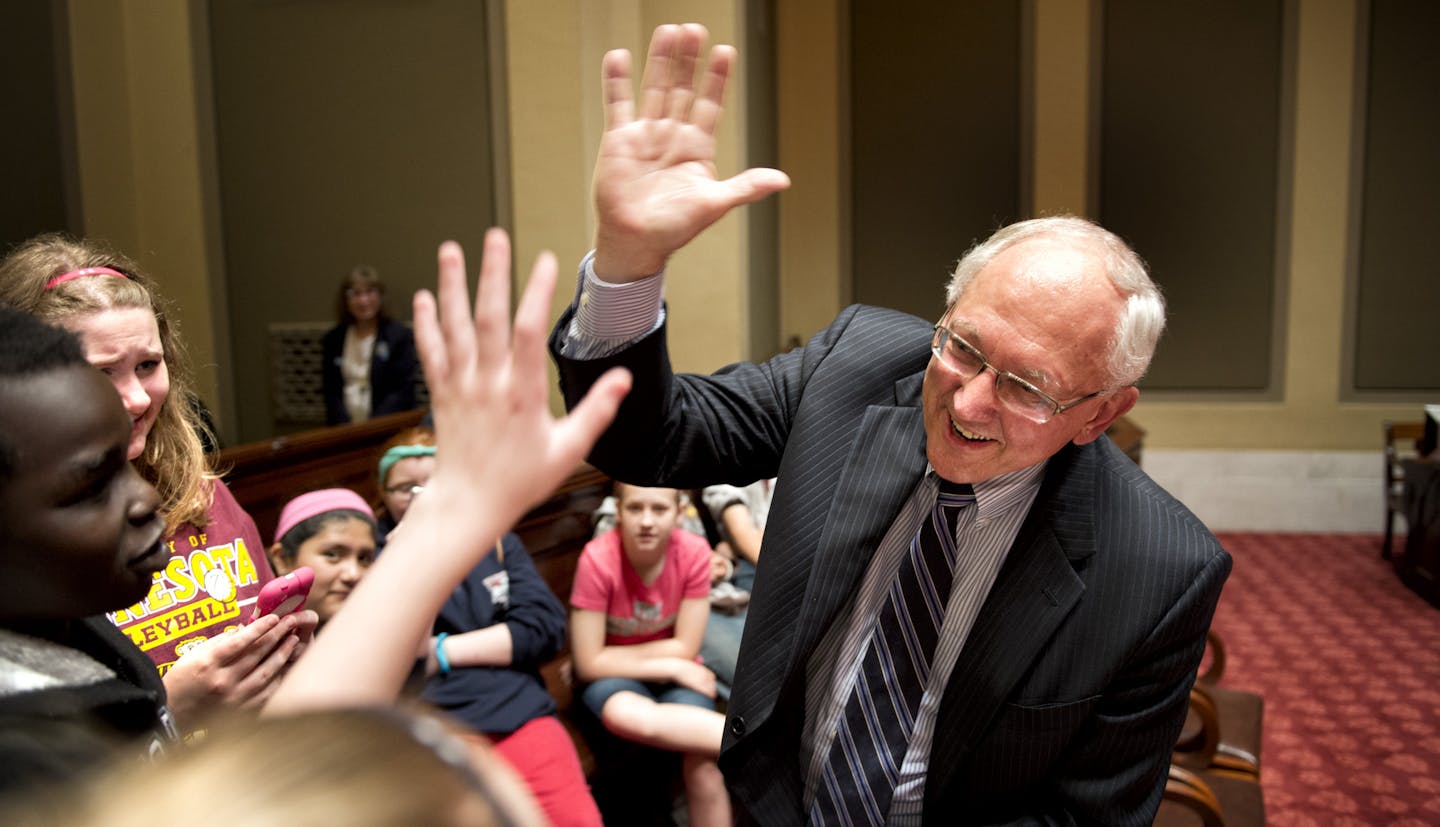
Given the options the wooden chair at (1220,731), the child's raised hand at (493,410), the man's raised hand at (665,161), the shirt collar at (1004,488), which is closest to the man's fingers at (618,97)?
the man's raised hand at (665,161)

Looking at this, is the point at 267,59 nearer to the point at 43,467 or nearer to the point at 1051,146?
the point at 1051,146

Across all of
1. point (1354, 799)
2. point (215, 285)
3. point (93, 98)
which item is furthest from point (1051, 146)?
point (93, 98)

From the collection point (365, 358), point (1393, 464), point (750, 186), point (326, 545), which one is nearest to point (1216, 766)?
point (326, 545)

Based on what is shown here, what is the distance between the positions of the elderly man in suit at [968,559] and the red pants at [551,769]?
1179 millimetres

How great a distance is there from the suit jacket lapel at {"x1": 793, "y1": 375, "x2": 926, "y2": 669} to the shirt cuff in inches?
16.6

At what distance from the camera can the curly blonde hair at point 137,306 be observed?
1.43 metres

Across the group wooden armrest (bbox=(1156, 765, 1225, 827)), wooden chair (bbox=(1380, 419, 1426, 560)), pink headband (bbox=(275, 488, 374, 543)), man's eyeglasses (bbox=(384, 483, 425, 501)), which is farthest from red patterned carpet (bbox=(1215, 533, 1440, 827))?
pink headband (bbox=(275, 488, 374, 543))

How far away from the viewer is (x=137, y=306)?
57.6 inches

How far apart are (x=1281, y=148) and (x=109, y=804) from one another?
8271mm

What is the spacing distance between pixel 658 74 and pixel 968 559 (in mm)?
839

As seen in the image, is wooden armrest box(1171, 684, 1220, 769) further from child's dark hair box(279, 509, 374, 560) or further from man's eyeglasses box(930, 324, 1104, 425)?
child's dark hair box(279, 509, 374, 560)

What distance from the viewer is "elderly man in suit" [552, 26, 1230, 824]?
4.80 feet

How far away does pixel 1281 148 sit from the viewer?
7375 millimetres

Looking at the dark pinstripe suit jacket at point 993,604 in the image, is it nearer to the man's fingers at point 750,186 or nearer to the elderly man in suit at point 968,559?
the elderly man in suit at point 968,559
